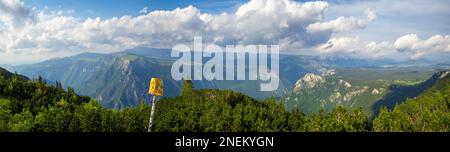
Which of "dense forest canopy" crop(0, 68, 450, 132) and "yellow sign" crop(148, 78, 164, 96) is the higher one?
"yellow sign" crop(148, 78, 164, 96)

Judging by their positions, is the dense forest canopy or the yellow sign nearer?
the yellow sign

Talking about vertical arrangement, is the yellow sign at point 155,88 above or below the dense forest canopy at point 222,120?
above

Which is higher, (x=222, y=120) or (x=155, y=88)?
(x=155, y=88)

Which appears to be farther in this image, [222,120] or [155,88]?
[222,120]

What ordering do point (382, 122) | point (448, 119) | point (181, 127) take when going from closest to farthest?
point (448, 119) → point (382, 122) → point (181, 127)

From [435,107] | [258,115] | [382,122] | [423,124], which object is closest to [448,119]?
[423,124]

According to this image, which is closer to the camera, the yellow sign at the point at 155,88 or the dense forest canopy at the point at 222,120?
the yellow sign at the point at 155,88

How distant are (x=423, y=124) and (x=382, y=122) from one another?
1085 cm
